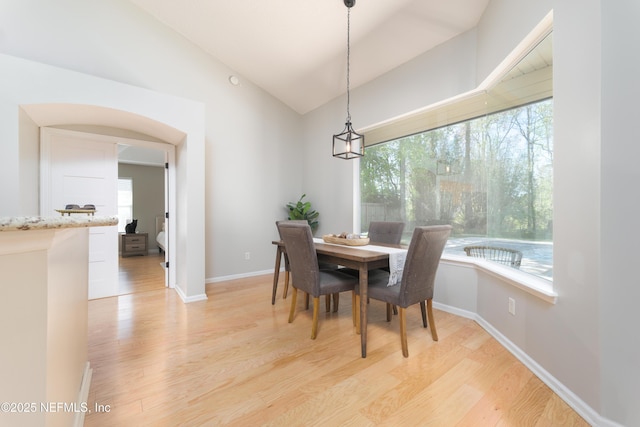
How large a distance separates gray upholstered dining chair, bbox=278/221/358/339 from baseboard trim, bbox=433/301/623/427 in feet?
4.17

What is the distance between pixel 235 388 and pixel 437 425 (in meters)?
1.16

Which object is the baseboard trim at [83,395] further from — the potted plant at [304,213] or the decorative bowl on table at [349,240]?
the potted plant at [304,213]

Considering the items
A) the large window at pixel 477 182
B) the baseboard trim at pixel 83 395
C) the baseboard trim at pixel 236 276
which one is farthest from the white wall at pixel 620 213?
the baseboard trim at pixel 236 276

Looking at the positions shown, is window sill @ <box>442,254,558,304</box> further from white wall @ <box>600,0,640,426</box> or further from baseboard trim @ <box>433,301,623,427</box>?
baseboard trim @ <box>433,301,623,427</box>

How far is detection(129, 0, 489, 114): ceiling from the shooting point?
2.71 m

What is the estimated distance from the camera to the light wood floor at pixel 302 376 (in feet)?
A: 4.59

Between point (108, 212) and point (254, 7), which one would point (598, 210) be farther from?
point (108, 212)

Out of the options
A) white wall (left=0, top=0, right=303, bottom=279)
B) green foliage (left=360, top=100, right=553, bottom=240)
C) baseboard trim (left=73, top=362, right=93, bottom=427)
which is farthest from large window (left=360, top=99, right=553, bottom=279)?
baseboard trim (left=73, top=362, right=93, bottom=427)

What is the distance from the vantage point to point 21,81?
234cm

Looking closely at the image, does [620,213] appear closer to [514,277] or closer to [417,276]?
[514,277]

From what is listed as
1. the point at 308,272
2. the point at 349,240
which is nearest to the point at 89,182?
the point at 308,272

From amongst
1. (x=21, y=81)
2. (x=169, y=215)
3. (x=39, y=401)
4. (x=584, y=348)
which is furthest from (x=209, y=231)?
(x=584, y=348)

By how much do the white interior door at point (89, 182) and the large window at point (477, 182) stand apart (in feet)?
11.5

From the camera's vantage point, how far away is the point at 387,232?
10.2 feet
